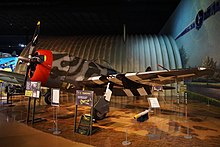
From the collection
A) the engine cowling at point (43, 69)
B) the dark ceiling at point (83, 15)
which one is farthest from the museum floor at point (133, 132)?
the dark ceiling at point (83, 15)

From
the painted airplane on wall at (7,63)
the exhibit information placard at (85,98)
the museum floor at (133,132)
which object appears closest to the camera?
the museum floor at (133,132)

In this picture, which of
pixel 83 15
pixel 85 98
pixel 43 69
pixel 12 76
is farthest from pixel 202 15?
pixel 83 15

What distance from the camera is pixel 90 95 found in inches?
177

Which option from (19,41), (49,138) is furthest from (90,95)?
(19,41)

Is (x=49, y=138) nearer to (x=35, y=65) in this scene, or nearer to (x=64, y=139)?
(x=64, y=139)

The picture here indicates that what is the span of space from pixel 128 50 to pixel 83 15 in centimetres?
594

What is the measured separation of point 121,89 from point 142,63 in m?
7.11

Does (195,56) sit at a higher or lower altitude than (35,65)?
higher

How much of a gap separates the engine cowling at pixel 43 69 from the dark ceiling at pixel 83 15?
9.57 meters

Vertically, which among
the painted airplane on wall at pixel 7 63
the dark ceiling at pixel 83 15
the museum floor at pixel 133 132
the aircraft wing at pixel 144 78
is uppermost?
the dark ceiling at pixel 83 15

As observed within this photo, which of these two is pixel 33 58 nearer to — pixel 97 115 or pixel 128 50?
pixel 97 115

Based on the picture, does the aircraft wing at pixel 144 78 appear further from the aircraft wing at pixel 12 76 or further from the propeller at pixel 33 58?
the aircraft wing at pixel 12 76

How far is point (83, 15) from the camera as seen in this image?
679 inches

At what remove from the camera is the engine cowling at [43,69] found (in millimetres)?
6578
